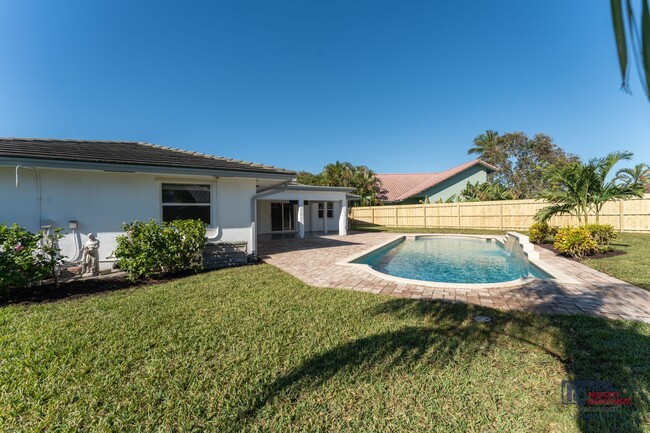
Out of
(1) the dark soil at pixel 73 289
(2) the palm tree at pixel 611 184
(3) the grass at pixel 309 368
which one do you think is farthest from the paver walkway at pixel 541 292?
(1) the dark soil at pixel 73 289

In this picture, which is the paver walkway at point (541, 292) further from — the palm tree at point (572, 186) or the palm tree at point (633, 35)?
the palm tree at point (633, 35)

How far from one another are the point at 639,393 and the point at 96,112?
22269mm

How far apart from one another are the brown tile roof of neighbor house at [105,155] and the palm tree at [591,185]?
1063 cm

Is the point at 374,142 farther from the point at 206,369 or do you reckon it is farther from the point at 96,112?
the point at 206,369

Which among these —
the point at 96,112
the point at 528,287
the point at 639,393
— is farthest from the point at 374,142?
the point at 639,393

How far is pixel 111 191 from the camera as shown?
8.24 meters

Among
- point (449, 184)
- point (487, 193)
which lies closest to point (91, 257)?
point (487, 193)

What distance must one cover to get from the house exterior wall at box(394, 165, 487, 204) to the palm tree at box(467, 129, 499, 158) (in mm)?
7871

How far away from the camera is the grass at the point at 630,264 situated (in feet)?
22.6

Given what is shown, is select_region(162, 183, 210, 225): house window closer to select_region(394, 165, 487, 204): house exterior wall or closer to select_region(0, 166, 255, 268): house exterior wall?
select_region(0, 166, 255, 268): house exterior wall

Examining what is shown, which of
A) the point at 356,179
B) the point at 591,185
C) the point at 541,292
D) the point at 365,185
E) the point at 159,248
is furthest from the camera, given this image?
the point at 365,185

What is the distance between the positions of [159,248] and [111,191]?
2.64m

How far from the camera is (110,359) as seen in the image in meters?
3.46

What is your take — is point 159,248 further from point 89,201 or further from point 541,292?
point 541,292
